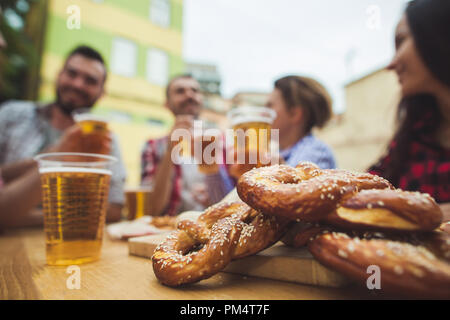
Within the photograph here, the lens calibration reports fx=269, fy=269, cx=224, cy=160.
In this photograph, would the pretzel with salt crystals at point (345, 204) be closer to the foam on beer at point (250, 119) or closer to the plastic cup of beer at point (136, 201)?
the foam on beer at point (250, 119)

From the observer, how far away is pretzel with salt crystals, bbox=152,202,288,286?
2.32 ft

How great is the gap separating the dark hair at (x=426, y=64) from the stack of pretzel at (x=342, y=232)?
1.69 m

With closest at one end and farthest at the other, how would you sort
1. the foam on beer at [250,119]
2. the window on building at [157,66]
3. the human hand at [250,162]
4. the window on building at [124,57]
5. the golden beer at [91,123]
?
1. the human hand at [250,162]
2. the foam on beer at [250,119]
3. the golden beer at [91,123]
4. the window on building at [124,57]
5. the window on building at [157,66]

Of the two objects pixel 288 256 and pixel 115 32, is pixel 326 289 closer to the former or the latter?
pixel 288 256

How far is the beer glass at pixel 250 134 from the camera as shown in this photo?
1451 mm

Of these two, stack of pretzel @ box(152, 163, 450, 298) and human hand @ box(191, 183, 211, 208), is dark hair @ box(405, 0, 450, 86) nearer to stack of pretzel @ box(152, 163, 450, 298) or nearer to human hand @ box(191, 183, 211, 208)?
stack of pretzel @ box(152, 163, 450, 298)

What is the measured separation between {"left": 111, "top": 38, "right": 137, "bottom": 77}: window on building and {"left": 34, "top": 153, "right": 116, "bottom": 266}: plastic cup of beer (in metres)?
11.0

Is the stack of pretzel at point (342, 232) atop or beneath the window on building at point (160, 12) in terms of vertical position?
beneath

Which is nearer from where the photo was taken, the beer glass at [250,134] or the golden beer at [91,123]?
the beer glass at [250,134]

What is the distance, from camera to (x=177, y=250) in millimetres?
833

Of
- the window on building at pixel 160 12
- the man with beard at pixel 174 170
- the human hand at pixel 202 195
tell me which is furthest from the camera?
the window on building at pixel 160 12

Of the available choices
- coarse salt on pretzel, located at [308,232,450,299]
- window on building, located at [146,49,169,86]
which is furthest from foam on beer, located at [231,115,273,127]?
window on building, located at [146,49,169,86]

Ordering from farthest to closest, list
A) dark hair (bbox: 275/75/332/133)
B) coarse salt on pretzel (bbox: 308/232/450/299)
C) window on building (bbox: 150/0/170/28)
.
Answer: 1. window on building (bbox: 150/0/170/28)
2. dark hair (bbox: 275/75/332/133)
3. coarse salt on pretzel (bbox: 308/232/450/299)
